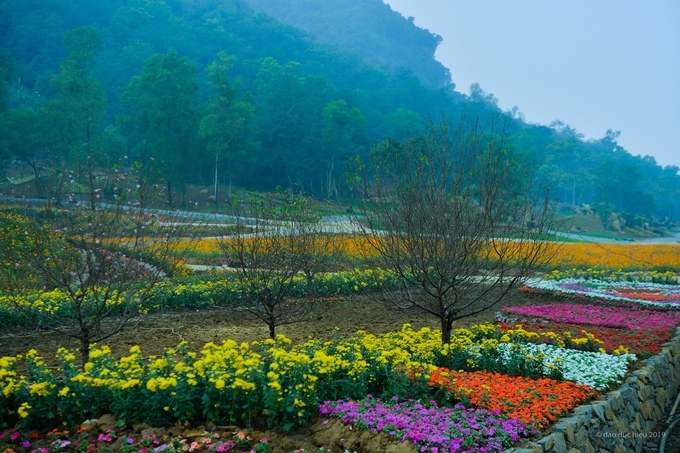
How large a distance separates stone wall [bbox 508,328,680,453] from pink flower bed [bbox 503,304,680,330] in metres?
1.86

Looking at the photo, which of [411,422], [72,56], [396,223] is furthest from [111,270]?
[72,56]

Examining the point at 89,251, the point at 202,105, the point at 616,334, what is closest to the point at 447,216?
the point at 89,251

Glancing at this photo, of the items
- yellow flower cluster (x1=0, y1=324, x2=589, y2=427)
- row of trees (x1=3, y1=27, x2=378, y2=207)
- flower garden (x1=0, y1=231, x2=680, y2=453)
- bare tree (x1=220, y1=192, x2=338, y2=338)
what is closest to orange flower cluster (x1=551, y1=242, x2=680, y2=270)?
bare tree (x1=220, y1=192, x2=338, y2=338)

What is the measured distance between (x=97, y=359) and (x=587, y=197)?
93.0 meters

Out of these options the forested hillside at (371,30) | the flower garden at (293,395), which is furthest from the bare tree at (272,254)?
the forested hillside at (371,30)

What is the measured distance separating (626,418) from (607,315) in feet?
19.3

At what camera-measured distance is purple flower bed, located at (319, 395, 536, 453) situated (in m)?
4.63

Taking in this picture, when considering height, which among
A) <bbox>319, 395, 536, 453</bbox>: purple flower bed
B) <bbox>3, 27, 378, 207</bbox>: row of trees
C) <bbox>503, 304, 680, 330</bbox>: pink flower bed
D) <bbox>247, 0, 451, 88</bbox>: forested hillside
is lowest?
<bbox>319, 395, 536, 453</bbox>: purple flower bed

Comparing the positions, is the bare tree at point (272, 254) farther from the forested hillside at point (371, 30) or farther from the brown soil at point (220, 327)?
the forested hillside at point (371, 30)

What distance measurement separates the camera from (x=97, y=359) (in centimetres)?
607

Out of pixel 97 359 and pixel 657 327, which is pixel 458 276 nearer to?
pixel 97 359

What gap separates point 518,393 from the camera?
5.95 m

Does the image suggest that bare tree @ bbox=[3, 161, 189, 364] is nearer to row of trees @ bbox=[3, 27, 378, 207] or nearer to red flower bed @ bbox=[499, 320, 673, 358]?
red flower bed @ bbox=[499, 320, 673, 358]

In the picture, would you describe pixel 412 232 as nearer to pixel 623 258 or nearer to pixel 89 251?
pixel 89 251
